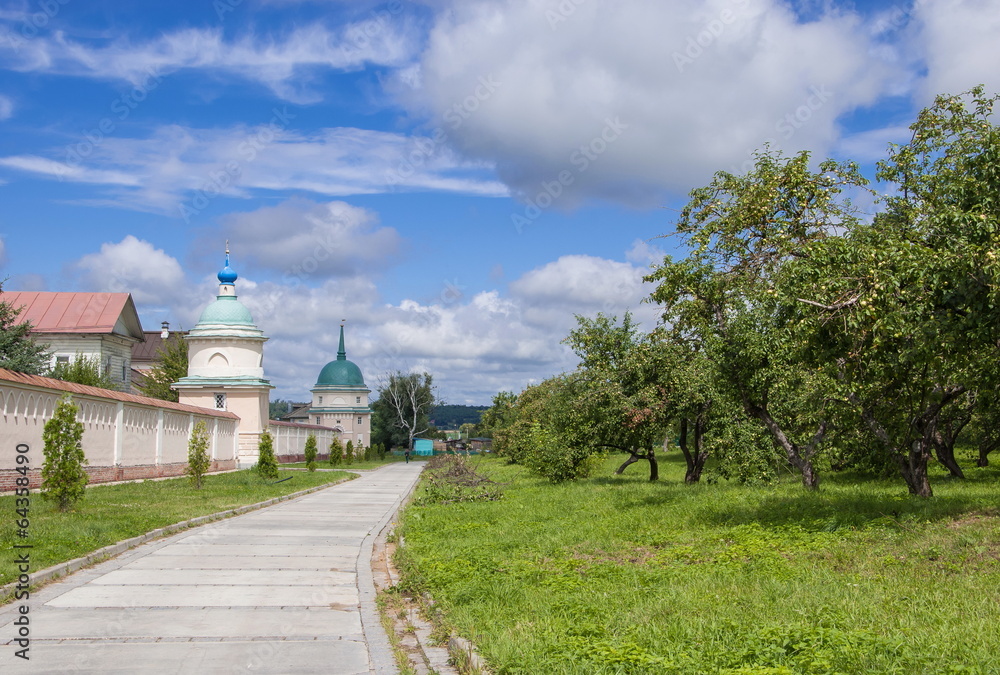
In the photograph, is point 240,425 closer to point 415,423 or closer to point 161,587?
point 161,587


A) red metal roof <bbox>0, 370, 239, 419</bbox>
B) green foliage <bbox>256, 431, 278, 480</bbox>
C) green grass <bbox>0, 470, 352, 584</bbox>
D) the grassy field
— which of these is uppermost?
red metal roof <bbox>0, 370, 239, 419</bbox>

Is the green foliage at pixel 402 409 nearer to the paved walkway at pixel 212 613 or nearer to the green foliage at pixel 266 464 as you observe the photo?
the green foliage at pixel 266 464

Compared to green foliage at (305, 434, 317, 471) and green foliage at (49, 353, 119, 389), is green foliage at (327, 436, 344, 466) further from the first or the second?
green foliage at (49, 353, 119, 389)

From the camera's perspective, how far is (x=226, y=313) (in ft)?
161

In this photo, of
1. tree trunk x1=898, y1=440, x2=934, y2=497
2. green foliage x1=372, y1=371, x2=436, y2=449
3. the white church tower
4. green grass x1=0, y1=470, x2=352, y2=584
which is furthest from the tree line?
green foliage x1=372, y1=371, x2=436, y2=449

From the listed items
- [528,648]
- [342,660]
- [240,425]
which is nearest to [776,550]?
[528,648]

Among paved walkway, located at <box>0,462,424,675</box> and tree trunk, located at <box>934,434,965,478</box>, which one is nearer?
paved walkway, located at <box>0,462,424,675</box>

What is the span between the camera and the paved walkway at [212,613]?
20.7 ft

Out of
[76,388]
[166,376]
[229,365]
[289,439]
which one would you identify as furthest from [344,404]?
[76,388]

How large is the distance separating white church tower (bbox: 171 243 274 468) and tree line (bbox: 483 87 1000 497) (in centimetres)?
Answer: 2754

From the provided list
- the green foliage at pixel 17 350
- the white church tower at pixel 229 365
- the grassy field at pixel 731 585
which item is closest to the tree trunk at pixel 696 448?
the grassy field at pixel 731 585

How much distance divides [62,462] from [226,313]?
35.0 metres

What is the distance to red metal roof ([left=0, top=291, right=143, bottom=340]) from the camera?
51.1 metres

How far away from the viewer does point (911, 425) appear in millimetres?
14203
